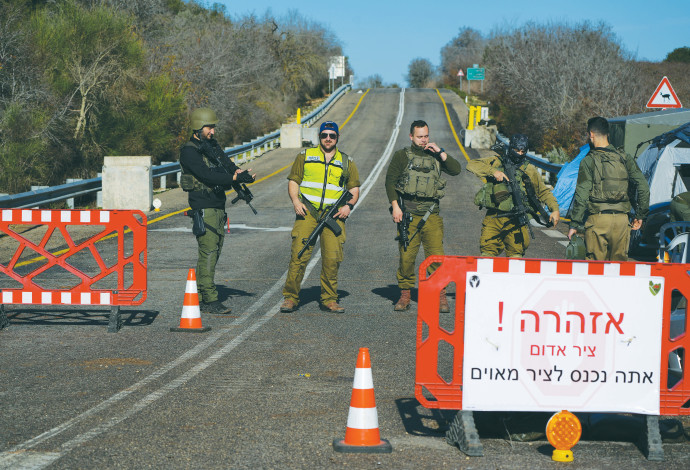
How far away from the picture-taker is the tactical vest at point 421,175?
386 inches

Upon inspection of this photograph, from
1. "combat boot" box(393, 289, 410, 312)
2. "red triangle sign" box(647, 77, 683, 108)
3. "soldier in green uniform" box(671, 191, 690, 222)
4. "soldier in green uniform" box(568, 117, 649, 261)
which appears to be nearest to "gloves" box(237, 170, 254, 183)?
"combat boot" box(393, 289, 410, 312)

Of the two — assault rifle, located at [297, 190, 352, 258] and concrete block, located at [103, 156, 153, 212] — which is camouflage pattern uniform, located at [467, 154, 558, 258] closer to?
assault rifle, located at [297, 190, 352, 258]

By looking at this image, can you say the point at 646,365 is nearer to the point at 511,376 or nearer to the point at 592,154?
the point at 511,376

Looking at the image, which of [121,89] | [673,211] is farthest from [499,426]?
[121,89]

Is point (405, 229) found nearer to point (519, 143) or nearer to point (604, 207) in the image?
point (519, 143)

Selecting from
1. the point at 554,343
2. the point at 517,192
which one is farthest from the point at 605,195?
the point at 554,343

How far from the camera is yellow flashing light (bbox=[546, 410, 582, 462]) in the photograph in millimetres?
5125

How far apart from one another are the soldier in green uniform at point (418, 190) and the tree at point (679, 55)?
8285cm

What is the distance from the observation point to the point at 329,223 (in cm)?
973

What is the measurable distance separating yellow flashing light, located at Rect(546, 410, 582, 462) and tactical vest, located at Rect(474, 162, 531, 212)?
14.9 feet

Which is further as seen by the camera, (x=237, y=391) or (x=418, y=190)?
(x=418, y=190)

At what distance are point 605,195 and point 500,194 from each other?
127cm

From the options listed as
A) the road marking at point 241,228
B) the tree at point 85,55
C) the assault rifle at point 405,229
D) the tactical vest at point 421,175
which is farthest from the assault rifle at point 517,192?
the tree at point 85,55

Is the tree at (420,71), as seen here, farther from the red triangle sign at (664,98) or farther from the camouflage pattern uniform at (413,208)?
the camouflage pattern uniform at (413,208)
